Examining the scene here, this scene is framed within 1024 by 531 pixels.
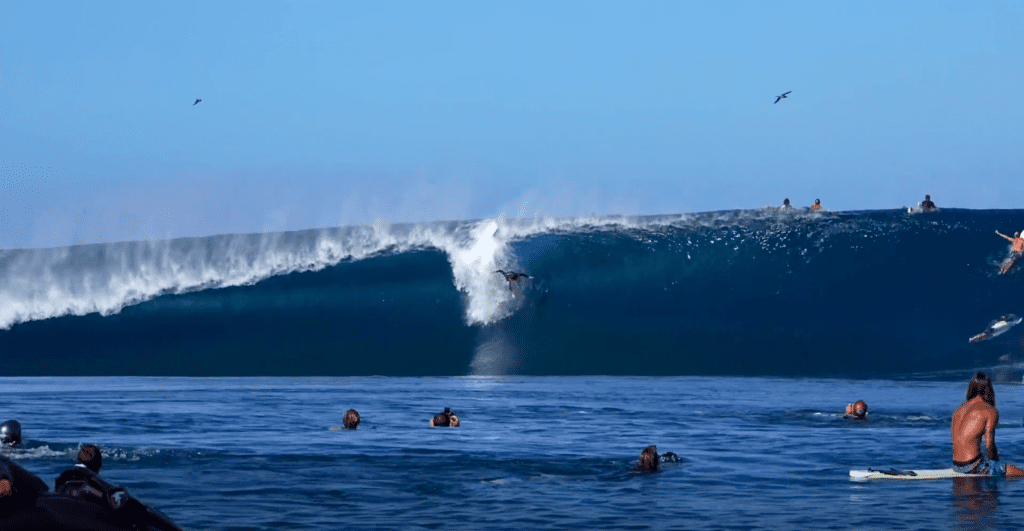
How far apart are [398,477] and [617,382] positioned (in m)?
15.1

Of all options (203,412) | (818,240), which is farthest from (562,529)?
(818,240)

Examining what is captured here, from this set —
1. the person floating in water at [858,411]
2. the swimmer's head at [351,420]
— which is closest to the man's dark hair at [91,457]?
the swimmer's head at [351,420]

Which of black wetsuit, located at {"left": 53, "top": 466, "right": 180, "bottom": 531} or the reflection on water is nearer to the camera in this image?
black wetsuit, located at {"left": 53, "top": 466, "right": 180, "bottom": 531}

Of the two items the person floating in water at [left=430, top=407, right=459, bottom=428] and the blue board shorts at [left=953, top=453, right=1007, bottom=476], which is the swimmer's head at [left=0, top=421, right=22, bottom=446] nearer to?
the person floating in water at [left=430, top=407, right=459, bottom=428]

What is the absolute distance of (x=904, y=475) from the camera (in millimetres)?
12023

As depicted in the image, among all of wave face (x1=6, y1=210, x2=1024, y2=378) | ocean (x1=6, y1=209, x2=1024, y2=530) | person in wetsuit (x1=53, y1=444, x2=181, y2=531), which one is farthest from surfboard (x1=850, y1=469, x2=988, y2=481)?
wave face (x1=6, y1=210, x2=1024, y2=378)

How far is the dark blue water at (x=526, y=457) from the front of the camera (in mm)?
10125

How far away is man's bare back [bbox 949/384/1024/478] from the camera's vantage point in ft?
39.8

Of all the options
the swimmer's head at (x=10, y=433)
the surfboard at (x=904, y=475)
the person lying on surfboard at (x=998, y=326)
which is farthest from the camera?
the person lying on surfboard at (x=998, y=326)

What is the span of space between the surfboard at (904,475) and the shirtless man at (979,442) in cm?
11

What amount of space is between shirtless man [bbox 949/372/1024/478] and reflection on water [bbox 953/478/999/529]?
0.20 m

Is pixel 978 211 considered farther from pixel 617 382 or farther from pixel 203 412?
pixel 203 412

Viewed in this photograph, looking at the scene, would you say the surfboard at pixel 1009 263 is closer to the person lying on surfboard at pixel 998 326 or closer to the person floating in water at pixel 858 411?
the person lying on surfboard at pixel 998 326

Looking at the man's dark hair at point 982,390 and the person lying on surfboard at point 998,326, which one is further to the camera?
the person lying on surfboard at point 998,326
